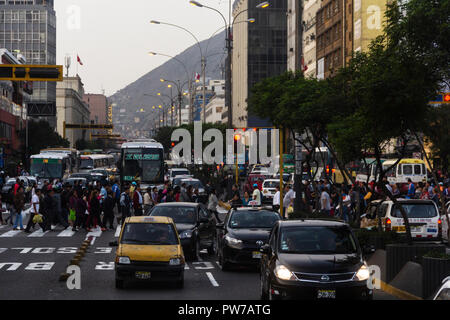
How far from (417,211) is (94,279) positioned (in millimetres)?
9938

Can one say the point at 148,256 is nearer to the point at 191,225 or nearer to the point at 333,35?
the point at 191,225

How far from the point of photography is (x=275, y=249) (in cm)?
1416

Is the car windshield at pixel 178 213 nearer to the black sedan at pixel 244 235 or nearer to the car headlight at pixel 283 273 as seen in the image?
the black sedan at pixel 244 235

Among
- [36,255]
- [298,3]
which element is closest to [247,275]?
[36,255]

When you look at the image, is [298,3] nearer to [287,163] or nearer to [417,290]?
[417,290]

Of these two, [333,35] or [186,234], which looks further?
[333,35]

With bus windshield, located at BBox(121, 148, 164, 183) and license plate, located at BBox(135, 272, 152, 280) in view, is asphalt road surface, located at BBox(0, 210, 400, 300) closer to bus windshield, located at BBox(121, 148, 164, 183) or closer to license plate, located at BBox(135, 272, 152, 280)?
license plate, located at BBox(135, 272, 152, 280)

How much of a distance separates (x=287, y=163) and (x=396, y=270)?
5474 centimetres

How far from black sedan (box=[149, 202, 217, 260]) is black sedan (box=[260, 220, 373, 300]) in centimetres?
782

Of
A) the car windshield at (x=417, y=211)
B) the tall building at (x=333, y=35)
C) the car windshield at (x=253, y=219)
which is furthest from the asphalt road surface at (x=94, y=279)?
the tall building at (x=333, y=35)

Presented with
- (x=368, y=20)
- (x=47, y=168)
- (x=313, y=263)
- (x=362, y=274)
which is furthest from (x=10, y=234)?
(x=368, y=20)

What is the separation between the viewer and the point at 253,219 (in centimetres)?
2134

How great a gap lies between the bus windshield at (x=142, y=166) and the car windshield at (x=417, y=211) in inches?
1183

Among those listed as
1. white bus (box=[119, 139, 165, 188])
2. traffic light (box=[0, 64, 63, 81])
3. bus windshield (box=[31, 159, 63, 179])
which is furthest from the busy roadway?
bus windshield (box=[31, 159, 63, 179])
